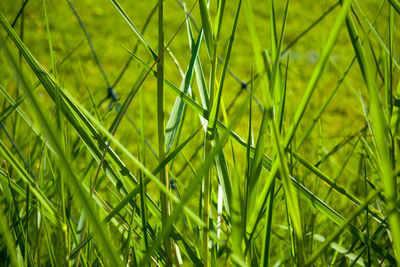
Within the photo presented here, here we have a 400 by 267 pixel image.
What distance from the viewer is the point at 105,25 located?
2371 millimetres

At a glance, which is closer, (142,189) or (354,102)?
(142,189)

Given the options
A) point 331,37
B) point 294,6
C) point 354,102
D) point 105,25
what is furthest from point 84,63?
point 331,37

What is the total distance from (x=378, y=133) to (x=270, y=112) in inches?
1.7

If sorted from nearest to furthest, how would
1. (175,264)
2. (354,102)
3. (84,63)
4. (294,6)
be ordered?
(175,264)
(84,63)
(354,102)
(294,6)

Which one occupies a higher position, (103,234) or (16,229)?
(103,234)

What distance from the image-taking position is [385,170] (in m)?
0.15

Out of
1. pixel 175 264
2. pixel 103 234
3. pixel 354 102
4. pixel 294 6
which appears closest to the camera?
pixel 103 234

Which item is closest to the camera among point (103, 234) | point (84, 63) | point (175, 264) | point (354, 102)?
point (103, 234)

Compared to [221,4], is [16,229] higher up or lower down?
lower down

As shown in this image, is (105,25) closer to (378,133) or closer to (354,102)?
(354,102)

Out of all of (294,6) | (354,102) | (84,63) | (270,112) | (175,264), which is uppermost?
(294,6)

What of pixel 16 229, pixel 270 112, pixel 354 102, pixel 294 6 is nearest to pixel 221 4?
pixel 270 112

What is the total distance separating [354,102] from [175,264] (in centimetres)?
224

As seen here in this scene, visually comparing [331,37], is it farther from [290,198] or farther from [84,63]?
[84,63]
